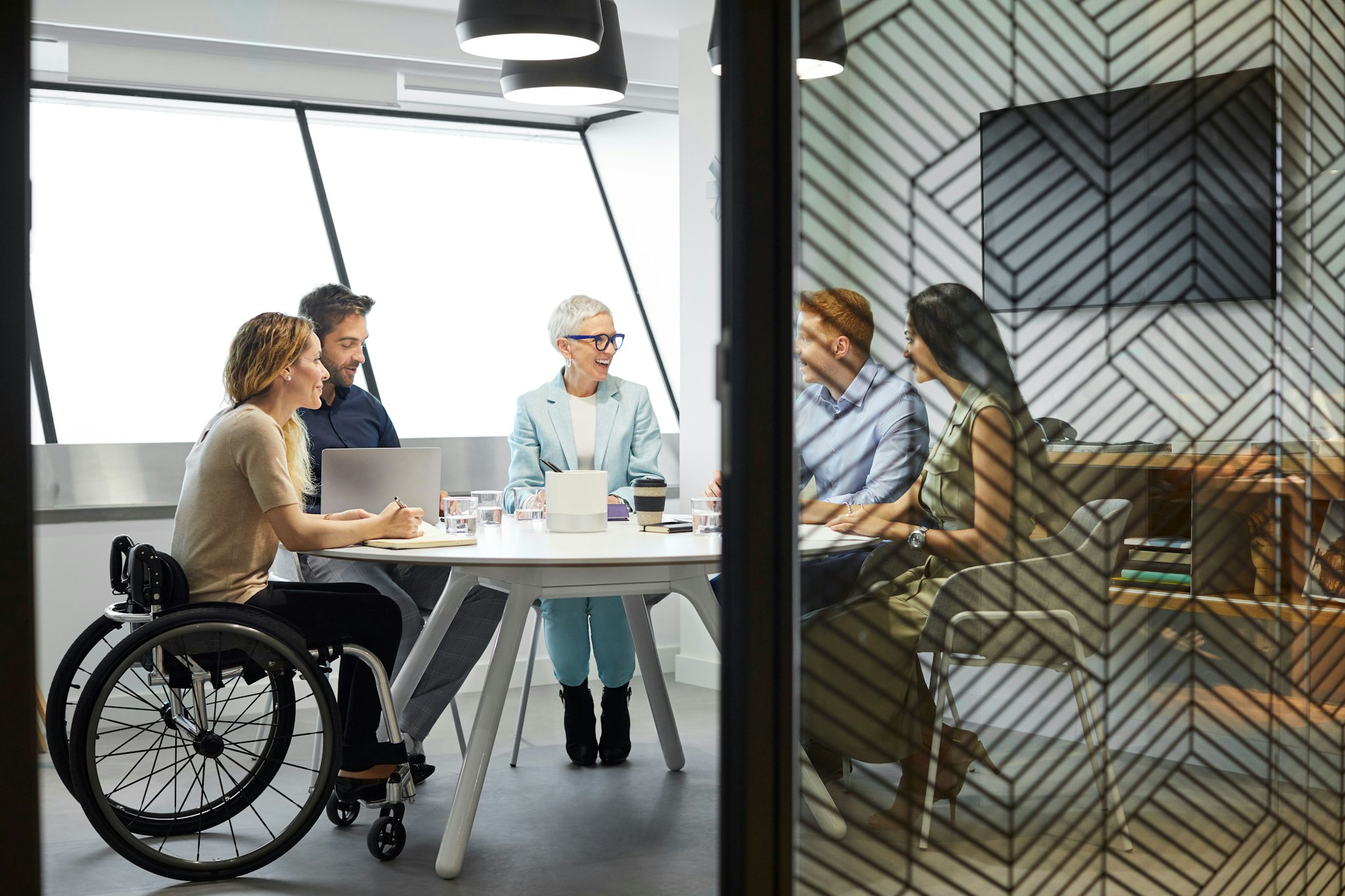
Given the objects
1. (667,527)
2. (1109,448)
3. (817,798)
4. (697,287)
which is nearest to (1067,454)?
(1109,448)

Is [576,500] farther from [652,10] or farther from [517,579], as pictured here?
[652,10]

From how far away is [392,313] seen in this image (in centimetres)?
552

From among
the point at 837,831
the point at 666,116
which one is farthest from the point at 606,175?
the point at 837,831

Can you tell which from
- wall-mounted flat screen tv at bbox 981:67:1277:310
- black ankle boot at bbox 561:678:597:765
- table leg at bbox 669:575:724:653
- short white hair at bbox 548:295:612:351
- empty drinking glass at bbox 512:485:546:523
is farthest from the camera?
short white hair at bbox 548:295:612:351

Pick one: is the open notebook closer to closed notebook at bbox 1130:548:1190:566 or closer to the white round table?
the white round table

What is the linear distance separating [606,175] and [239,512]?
3376 mm

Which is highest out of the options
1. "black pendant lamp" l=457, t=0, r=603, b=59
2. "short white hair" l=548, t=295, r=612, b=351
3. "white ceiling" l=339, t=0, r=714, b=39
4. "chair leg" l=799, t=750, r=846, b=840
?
"white ceiling" l=339, t=0, r=714, b=39

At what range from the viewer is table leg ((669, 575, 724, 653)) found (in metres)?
3.27

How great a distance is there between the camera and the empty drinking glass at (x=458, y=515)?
329cm

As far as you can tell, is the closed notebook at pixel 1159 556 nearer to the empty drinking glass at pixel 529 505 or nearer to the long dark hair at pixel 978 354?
the long dark hair at pixel 978 354

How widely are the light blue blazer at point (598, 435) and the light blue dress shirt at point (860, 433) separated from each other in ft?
7.64

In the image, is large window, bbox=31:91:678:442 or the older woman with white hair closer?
the older woman with white hair

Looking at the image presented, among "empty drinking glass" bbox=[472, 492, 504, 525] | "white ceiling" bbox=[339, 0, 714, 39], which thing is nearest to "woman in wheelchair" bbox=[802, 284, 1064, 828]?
"empty drinking glass" bbox=[472, 492, 504, 525]

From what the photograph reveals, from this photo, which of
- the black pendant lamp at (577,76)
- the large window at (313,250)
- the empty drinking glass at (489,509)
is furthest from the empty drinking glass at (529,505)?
the large window at (313,250)
